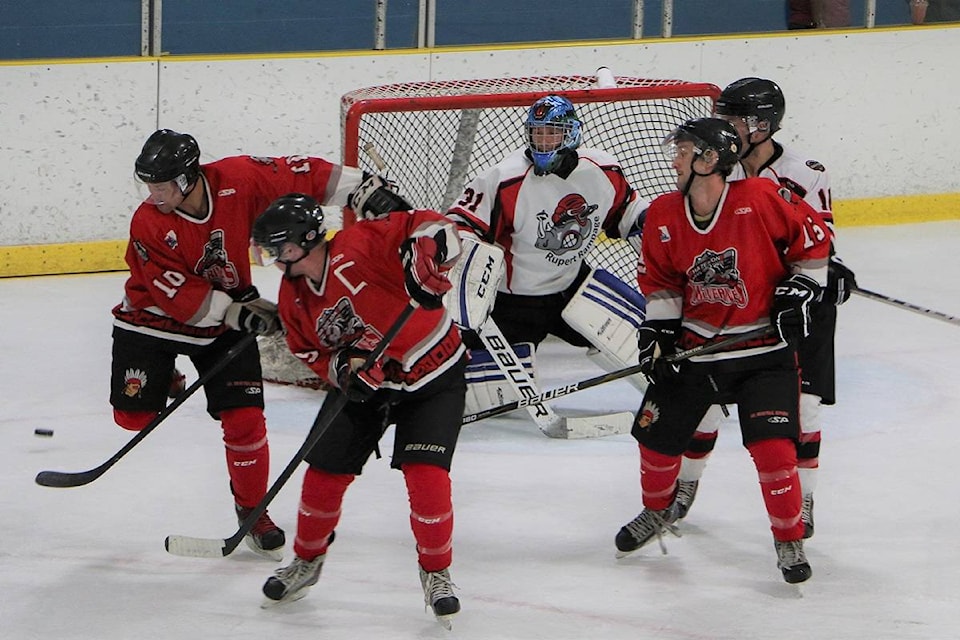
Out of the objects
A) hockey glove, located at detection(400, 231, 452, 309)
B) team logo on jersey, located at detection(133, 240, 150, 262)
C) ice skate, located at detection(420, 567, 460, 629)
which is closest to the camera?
hockey glove, located at detection(400, 231, 452, 309)

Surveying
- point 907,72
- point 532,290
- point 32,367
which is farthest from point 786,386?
point 907,72

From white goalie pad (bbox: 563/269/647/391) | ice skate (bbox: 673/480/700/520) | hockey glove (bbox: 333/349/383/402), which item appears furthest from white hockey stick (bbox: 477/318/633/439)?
hockey glove (bbox: 333/349/383/402)

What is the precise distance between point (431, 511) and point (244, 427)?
626 millimetres

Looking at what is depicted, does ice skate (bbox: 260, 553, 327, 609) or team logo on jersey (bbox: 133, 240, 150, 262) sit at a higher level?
team logo on jersey (bbox: 133, 240, 150, 262)

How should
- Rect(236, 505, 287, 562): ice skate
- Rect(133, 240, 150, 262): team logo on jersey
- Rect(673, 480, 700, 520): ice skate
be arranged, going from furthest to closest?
Rect(673, 480, 700, 520): ice skate < Rect(236, 505, 287, 562): ice skate < Rect(133, 240, 150, 262): team logo on jersey

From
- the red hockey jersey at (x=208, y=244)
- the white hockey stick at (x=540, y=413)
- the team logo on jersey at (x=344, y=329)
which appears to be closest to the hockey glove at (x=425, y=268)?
the team logo on jersey at (x=344, y=329)

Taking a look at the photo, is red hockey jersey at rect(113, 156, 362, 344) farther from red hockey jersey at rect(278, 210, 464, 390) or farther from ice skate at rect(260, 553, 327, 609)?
ice skate at rect(260, 553, 327, 609)

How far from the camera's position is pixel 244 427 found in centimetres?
356

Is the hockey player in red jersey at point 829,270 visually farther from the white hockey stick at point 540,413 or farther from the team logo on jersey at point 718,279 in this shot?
the white hockey stick at point 540,413

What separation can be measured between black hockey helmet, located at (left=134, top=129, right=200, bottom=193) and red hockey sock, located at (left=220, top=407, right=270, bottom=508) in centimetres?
53

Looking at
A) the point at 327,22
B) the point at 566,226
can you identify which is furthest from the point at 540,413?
the point at 327,22

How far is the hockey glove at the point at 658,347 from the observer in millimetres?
3473

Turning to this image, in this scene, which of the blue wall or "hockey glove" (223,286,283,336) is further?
the blue wall

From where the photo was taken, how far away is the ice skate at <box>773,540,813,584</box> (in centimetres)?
339
